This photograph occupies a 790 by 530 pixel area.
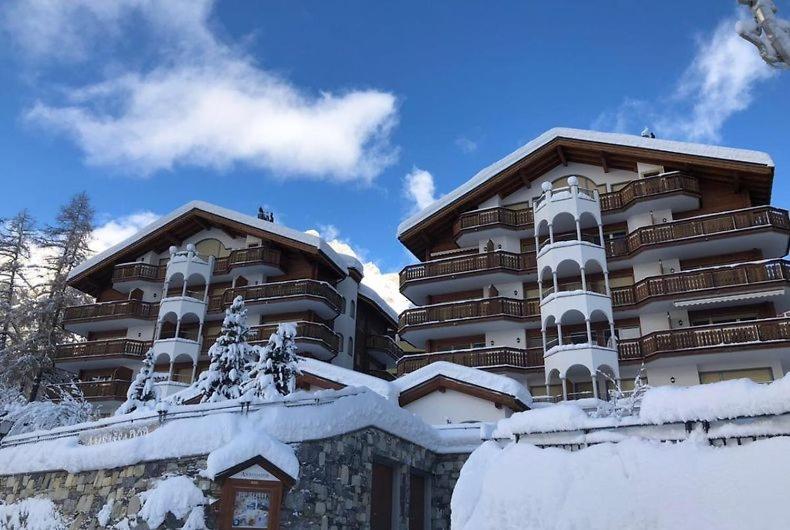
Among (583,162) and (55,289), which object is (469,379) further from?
(55,289)

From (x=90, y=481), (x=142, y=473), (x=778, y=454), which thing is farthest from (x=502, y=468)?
(x=90, y=481)

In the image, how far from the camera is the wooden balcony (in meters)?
31.8

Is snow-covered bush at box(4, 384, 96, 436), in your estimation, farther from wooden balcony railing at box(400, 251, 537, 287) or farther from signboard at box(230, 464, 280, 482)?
signboard at box(230, 464, 280, 482)

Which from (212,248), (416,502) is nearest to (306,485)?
(416,502)

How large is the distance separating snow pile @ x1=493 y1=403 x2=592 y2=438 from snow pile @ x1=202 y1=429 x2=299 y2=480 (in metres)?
5.23

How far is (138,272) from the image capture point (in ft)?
116

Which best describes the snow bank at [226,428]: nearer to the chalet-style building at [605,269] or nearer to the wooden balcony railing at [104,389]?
the chalet-style building at [605,269]

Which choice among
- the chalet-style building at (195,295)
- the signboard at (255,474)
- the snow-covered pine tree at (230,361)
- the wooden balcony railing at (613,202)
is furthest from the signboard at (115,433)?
the wooden balcony railing at (613,202)

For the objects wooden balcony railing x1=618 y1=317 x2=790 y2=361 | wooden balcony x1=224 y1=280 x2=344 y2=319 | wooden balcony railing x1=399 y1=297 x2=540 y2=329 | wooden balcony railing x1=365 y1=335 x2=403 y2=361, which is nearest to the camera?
wooden balcony railing x1=618 y1=317 x2=790 y2=361

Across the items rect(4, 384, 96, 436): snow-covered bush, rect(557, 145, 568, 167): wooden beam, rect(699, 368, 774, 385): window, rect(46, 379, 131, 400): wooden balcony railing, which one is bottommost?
rect(4, 384, 96, 436): snow-covered bush

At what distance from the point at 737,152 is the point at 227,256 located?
1016 inches

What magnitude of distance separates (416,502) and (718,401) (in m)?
11.1

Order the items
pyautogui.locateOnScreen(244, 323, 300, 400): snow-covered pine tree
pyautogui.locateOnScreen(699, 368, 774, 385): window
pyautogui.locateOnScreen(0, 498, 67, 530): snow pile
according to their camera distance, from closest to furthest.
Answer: pyautogui.locateOnScreen(0, 498, 67, 530): snow pile → pyautogui.locateOnScreen(244, 323, 300, 400): snow-covered pine tree → pyautogui.locateOnScreen(699, 368, 774, 385): window

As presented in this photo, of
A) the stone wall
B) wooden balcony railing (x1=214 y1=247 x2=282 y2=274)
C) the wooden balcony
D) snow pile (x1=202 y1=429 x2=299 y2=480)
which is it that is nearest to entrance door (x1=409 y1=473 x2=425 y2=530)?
the stone wall
